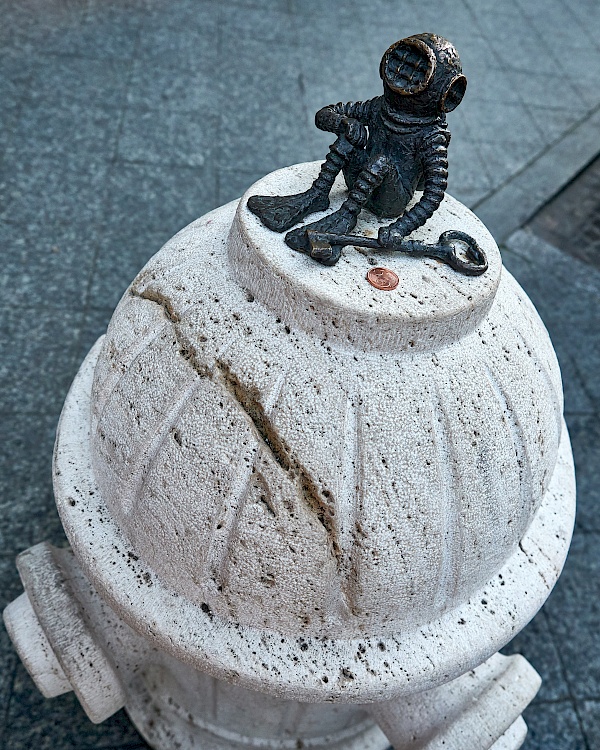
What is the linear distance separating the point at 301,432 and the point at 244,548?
12.0 inches

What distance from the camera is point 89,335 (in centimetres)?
369

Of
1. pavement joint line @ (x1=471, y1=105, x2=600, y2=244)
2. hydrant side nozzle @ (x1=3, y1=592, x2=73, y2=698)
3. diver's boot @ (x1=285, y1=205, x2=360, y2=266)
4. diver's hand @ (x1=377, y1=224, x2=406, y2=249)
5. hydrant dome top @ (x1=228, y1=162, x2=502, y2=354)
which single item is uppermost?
diver's hand @ (x1=377, y1=224, x2=406, y2=249)

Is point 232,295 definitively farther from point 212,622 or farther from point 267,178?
point 212,622

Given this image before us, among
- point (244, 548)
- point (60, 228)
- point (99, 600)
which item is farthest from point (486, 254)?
point (60, 228)

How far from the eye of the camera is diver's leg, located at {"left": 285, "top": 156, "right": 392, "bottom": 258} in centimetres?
158

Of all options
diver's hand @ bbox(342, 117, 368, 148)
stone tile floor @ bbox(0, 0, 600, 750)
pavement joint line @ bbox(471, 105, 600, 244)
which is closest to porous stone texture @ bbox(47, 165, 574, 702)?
diver's hand @ bbox(342, 117, 368, 148)

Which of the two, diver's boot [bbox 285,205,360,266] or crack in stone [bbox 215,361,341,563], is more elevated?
diver's boot [bbox 285,205,360,266]

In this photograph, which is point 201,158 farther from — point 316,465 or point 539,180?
point 316,465

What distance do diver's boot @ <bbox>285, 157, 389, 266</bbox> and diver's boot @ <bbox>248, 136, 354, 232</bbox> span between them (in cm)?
5

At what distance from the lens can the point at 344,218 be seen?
163cm

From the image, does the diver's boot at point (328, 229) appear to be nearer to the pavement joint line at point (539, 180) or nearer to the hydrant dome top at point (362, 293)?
the hydrant dome top at point (362, 293)

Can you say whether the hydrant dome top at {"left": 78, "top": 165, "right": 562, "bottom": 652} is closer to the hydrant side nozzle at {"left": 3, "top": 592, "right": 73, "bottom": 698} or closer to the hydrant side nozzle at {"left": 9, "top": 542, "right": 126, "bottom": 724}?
the hydrant side nozzle at {"left": 9, "top": 542, "right": 126, "bottom": 724}

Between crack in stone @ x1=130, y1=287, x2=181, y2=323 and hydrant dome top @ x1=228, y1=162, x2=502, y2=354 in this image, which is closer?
hydrant dome top @ x1=228, y1=162, x2=502, y2=354

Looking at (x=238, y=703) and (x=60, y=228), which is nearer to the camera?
(x=238, y=703)
